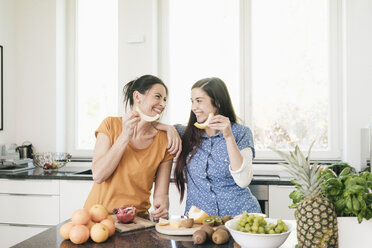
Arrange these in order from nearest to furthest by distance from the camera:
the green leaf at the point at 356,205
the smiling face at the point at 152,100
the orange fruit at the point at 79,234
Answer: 1. the green leaf at the point at 356,205
2. the orange fruit at the point at 79,234
3. the smiling face at the point at 152,100

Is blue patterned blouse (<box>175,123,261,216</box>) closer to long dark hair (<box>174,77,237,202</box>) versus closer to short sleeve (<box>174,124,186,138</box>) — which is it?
long dark hair (<box>174,77,237,202</box>)

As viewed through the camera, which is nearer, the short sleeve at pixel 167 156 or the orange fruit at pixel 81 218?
the orange fruit at pixel 81 218

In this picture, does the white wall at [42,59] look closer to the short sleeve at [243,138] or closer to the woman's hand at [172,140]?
the woman's hand at [172,140]

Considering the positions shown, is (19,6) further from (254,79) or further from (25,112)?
(254,79)

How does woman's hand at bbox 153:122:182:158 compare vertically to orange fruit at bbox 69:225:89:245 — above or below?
above

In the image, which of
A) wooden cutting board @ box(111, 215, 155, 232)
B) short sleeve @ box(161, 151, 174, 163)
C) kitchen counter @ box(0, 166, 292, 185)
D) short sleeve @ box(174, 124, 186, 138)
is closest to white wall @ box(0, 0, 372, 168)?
kitchen counter @ box(0, 166, 292, 185)

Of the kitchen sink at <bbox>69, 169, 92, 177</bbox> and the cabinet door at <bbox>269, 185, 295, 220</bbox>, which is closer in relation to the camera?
the cabinet door at <bbox>269, 185, 295, 220</bbox>

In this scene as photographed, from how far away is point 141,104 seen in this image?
211cm

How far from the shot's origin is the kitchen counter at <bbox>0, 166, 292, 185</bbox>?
269 centimetres

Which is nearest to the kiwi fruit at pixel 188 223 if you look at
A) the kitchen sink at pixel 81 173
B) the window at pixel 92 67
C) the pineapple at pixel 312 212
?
the pineapple at pixel 312 212

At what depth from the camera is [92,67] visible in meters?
3.89

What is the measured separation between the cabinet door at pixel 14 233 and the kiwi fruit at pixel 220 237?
7.23 feet

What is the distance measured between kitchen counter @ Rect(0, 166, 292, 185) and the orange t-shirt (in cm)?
76

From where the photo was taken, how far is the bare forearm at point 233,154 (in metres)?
1.96
